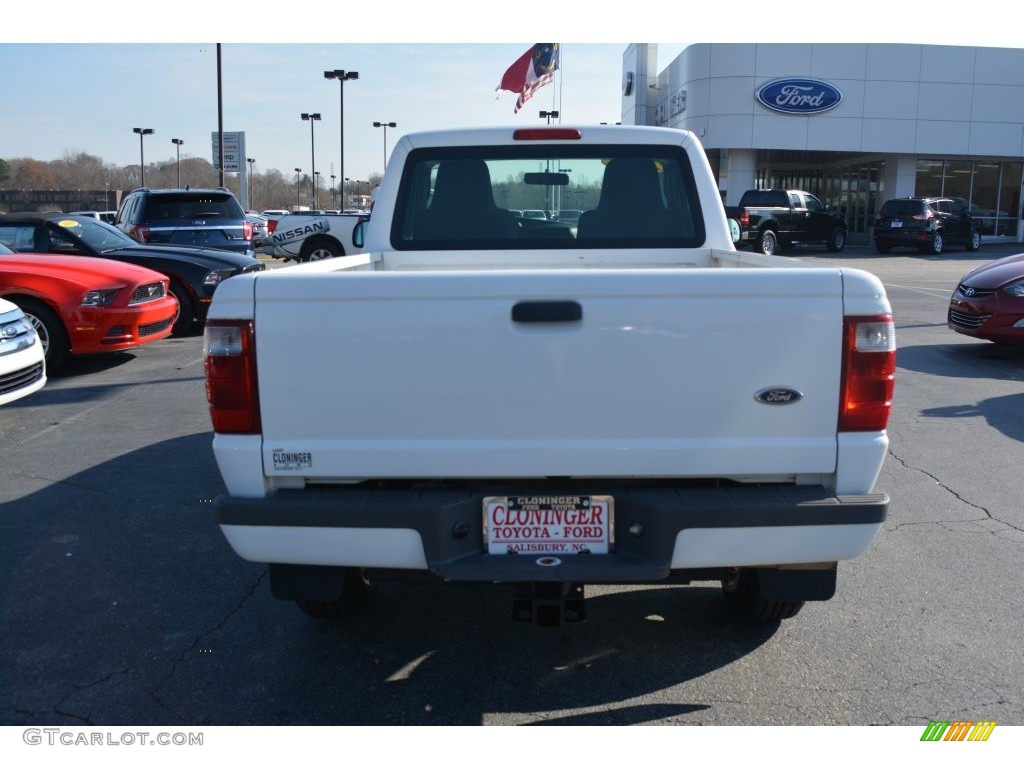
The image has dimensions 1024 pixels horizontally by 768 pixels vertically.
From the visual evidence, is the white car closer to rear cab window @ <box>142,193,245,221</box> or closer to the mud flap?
the mud flap

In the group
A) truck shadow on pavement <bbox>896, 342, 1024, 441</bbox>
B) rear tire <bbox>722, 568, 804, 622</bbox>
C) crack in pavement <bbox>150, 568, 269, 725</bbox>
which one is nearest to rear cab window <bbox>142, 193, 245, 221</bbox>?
truck shadow on pavement <bbox>896, 342, 1024, 441</bbox>

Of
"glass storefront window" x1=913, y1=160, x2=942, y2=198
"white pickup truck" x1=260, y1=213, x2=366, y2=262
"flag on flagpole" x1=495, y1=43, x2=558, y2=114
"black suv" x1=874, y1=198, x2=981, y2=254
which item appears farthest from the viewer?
"glass storefront window" x1=913, y1=160, x2=942, y2=198

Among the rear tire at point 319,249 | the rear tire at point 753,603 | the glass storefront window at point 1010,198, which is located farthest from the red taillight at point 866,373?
the glass storefront window at point 1010,198

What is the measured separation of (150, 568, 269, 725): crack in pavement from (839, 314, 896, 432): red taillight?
251 centimetres

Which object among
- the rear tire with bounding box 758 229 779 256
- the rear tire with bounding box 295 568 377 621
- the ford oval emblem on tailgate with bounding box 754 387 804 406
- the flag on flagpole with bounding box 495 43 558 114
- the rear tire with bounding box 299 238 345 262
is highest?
the flag on flagpole with bounding box 495 43 558 114

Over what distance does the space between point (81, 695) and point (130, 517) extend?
6.86 ft

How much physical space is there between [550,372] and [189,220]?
13610 millimetres

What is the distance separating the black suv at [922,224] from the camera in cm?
2886

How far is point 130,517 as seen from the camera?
17.7 feet

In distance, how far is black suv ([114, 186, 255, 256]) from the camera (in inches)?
590

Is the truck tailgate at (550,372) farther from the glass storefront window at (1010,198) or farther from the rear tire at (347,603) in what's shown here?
the glass storefront window at (1010,198)

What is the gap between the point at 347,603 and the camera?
3.99m

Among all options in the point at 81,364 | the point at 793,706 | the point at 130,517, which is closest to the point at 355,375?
the point at 793,706

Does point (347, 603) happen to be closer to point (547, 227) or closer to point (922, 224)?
point (547, 227)
